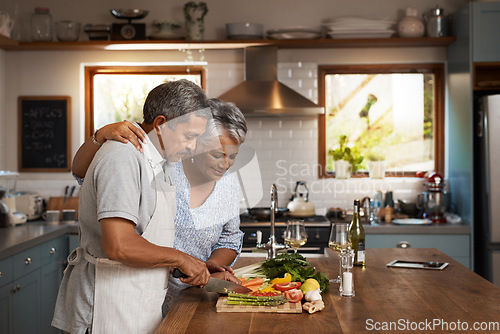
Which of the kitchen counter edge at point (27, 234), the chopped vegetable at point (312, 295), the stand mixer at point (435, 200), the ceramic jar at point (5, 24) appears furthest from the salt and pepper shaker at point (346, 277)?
the ceramic jar at point (5, 24)

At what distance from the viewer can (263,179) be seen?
5.16m

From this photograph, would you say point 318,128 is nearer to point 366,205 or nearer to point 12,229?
point 366,205

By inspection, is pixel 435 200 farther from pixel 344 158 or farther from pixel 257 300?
pixel 257 300

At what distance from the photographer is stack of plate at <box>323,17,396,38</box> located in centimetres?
477

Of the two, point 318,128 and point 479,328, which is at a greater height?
point 318,128

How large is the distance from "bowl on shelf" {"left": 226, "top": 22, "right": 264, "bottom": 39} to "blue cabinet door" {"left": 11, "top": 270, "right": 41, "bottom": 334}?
2.36 m

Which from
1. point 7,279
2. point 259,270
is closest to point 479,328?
point 259,270

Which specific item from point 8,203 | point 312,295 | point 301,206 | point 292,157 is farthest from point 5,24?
point 312,295

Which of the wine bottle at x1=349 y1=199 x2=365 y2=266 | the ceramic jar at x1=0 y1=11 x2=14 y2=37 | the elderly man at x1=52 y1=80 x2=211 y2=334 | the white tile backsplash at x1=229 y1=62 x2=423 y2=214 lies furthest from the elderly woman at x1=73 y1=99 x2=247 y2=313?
the ceramic jar at x1=0 y1=11 x2=14 y2=37

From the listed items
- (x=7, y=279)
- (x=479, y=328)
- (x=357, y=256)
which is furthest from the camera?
(x=7, y=279)

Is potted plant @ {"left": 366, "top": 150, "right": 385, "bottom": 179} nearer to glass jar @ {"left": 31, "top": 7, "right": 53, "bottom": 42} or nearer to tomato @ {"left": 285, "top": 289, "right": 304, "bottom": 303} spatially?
glass jar @ {"left": 31, "top": 7, "right": 53, "bottom": 42}

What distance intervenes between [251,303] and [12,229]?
112 inches

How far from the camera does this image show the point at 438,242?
4.50 meters

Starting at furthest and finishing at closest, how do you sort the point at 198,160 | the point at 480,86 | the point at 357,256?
the point at 480,86, the point at 357,256, the point at 198,160
